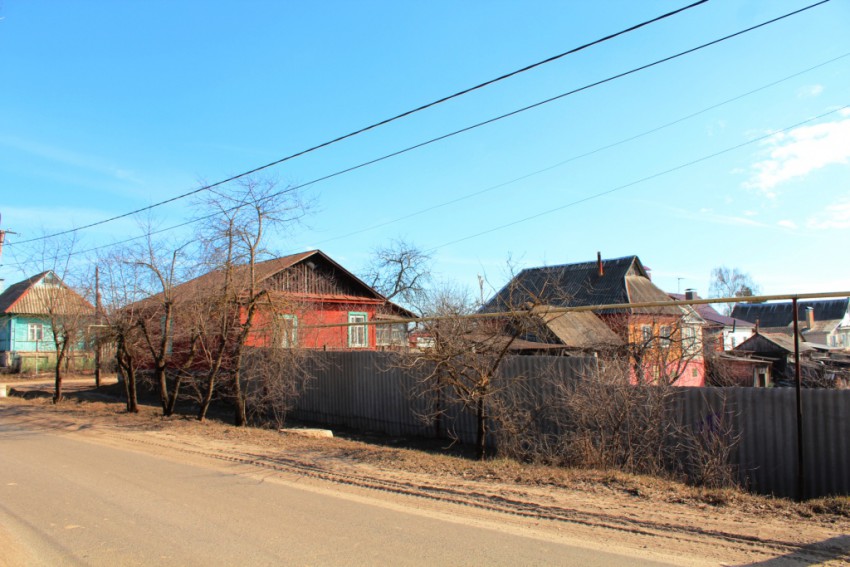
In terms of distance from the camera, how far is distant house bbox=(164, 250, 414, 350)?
45.8 feet

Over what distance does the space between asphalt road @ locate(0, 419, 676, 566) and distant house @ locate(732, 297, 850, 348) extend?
68.8 meters

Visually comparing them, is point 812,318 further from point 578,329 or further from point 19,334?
point 19,334

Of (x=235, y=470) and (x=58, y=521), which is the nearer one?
(x=58, y=521)

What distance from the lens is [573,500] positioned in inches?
268

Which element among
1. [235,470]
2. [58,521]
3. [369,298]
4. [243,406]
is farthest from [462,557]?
[369,298]

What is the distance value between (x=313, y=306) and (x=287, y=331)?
18.1 ft

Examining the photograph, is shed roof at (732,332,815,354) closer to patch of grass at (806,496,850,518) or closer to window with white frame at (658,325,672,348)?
window with white frame at (658,325,672,348)

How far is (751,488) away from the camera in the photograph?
8281 mm

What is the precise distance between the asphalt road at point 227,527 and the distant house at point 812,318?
68.8 meters

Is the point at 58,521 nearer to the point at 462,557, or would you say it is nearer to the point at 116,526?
the point at 116,526

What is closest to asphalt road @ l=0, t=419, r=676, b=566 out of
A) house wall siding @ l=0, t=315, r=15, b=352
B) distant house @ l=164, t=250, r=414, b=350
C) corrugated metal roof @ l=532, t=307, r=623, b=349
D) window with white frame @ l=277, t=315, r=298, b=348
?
window with white frame @ l=277, t=315, r=298, b=348

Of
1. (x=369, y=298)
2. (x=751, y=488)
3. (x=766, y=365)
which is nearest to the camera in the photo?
(x=751, y=488)

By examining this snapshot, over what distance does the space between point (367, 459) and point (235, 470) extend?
2071 mm

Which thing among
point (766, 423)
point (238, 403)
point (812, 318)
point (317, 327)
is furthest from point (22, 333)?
point (812, 318)
